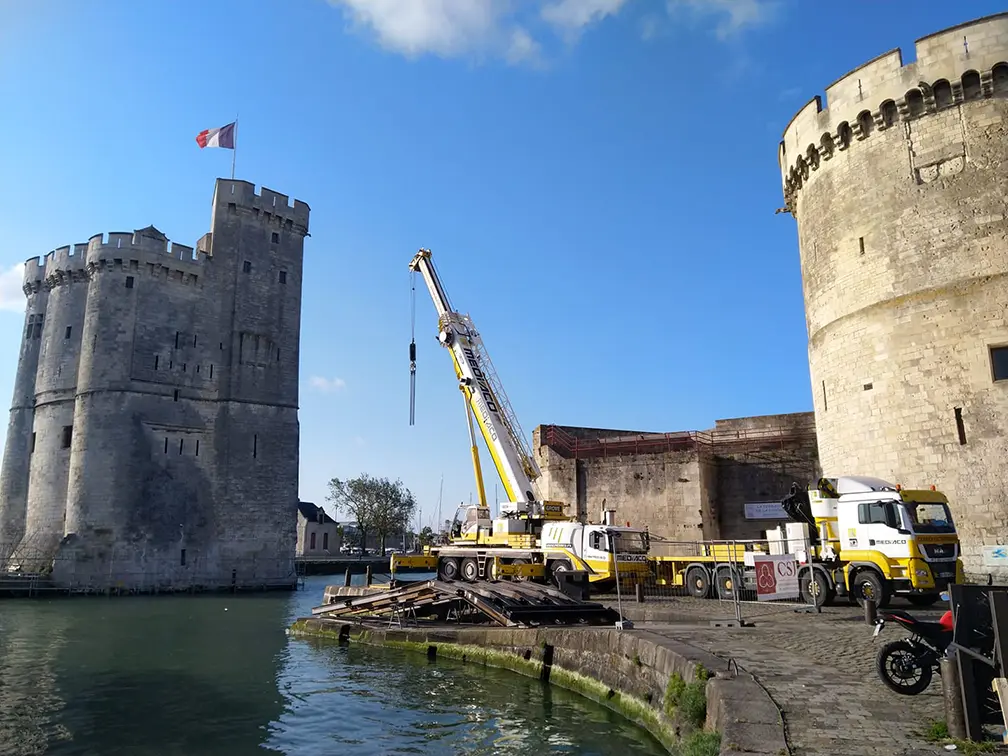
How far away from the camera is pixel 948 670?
488 cm

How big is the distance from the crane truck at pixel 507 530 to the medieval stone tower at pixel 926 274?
696 cm

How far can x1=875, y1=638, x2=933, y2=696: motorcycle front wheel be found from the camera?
20.3 ft

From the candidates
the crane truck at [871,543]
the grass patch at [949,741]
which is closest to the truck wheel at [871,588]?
the crane truck at [871,543]

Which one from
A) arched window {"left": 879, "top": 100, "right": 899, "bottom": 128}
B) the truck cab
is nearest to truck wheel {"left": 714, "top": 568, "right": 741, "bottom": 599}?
the truck cab

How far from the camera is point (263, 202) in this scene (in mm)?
43844

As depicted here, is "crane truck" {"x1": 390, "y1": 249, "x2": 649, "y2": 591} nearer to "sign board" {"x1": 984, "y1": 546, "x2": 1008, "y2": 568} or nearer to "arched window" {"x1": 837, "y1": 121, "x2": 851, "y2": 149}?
"sign board" {"x1": 984, "y1": 546, "x2": 1008, "y2": 568}

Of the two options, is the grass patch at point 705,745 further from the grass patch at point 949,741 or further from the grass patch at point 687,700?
the grass patch at point 949,741

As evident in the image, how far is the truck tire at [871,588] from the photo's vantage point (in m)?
13.3

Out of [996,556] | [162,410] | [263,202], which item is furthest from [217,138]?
[996,556]

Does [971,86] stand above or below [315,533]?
above

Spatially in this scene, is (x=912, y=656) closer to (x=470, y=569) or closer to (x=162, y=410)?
(x=470, y=569)

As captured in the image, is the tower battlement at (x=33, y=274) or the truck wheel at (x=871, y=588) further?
the tower battlement at (x=33, y=274)

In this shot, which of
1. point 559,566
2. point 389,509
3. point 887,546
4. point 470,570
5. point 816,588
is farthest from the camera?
point 389,509

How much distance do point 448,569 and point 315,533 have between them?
198ft
